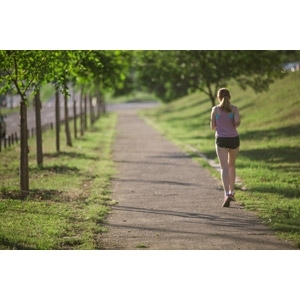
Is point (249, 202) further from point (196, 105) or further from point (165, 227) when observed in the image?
point (196, 105)

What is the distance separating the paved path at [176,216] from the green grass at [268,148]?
1.17 ft

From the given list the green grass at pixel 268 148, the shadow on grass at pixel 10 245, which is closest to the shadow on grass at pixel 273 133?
the green grass at pixel 268 148

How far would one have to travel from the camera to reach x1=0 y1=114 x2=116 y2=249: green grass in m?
9.11

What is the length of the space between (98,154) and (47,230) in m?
11.1

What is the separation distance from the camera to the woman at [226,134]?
35.9 feet

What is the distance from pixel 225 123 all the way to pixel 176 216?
157cm

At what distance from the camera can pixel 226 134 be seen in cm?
1102

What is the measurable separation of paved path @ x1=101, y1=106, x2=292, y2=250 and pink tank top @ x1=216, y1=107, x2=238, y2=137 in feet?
3.70

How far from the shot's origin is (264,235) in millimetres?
9266

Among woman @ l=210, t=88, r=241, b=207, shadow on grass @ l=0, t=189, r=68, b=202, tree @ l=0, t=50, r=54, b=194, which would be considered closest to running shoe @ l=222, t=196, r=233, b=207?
woman @ l=210, t=88, r=241, b=207

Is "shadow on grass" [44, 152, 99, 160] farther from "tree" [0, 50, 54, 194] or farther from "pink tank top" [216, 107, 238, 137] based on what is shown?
"pink tank top" [216, 107, 238, 137]

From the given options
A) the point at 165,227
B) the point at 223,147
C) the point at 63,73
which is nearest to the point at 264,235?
the point at 165,227

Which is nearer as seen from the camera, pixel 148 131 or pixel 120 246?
pixel 120 246

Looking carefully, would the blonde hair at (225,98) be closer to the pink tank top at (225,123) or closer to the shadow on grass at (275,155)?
the pink tank top at (225,123)
